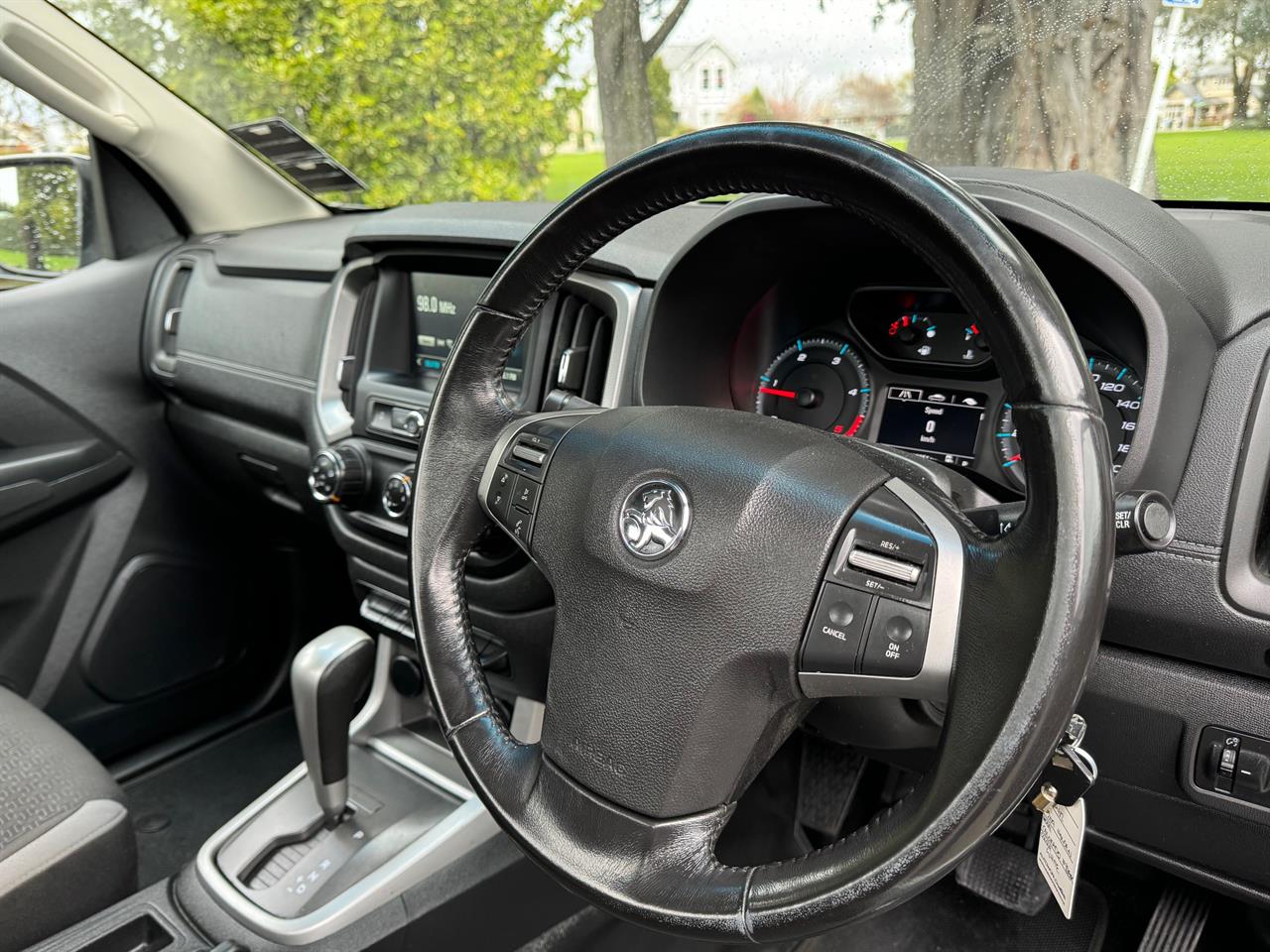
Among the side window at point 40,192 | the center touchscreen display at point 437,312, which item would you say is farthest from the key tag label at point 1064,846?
the side window at point 40,192

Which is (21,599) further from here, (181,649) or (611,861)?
(611,861)

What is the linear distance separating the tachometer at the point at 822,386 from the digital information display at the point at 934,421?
39 mm

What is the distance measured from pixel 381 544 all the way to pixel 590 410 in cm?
75

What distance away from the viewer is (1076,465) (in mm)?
682

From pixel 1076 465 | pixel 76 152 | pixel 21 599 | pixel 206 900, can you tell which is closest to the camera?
pixel 1076 465

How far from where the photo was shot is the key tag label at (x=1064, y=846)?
0.96 metres

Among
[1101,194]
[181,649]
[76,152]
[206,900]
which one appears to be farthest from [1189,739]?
[76,152]

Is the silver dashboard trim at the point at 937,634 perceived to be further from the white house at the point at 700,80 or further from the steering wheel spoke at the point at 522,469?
the white house at the point at 700,80

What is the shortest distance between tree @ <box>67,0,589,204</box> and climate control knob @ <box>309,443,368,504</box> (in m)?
1.01

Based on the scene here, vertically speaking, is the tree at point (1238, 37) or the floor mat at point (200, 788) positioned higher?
the tree at point (1238, 37)

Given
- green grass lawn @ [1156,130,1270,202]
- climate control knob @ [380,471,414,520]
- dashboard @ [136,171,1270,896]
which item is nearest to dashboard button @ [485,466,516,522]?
dashboard @ [136,171,1270,896]

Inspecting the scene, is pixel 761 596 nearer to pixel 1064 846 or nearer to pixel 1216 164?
pixel 1064 846

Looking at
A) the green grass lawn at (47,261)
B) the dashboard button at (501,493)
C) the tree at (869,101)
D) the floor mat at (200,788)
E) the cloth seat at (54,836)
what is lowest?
the floor mat at (200,788)

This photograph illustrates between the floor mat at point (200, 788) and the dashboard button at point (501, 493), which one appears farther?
the floor mat at point (200, 788)
